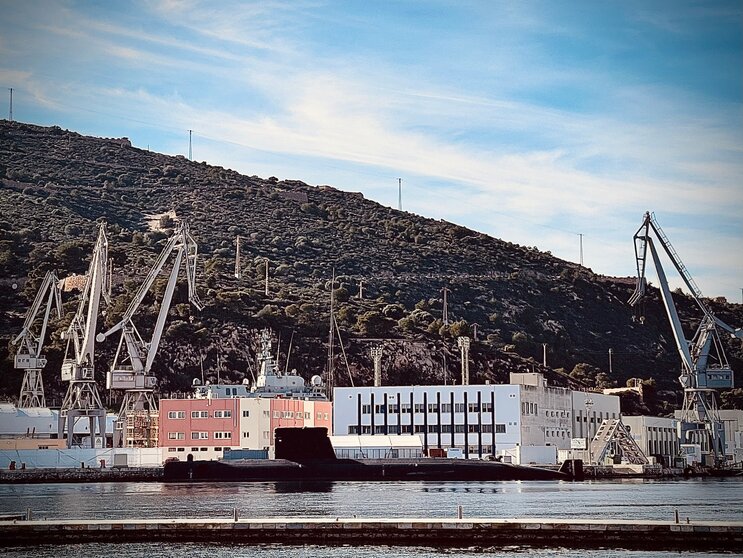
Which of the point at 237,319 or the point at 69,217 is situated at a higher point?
the point at 69,217

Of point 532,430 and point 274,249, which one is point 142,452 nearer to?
point 532,430

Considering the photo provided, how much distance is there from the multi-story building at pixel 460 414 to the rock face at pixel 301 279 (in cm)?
Result: 1994

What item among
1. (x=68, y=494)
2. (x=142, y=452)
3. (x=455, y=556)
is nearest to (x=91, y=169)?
(x=142, y=452)

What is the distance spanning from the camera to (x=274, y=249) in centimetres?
16400

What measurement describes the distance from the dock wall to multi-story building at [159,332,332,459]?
46274 millimetres

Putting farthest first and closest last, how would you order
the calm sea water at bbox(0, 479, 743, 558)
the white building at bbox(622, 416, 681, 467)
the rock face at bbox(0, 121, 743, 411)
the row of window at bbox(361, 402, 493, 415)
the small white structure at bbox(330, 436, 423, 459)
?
the rock face at bbox(0, 121, 743, 411) → the white building at bbox(622, 416, 681, 467) → the row of window at bbox(361, 402, 493, 415) → the small white structure at bbox(330, 436, 423, 459) → the calm sea water at bbox(0, 479, 743, 558)

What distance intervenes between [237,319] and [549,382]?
106ft

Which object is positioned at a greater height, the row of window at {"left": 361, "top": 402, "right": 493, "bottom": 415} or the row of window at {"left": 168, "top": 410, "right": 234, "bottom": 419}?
the row of window at {"left": 361, "top": 402, "right": 493, "bottom": 415}

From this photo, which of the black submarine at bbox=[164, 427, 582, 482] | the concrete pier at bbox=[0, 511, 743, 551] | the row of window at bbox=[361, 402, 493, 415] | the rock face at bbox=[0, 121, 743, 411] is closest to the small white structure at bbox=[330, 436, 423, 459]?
the black submarine at bbox=[164, 427, 582, 482]

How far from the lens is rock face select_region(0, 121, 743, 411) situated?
391 ft

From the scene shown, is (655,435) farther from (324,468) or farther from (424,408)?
(324,468)

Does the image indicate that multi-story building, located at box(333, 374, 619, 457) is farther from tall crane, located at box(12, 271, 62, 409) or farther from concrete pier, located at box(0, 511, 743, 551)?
concrete pier, located at box(0, 511, 743, 551)

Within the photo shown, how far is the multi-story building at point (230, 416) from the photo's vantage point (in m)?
85.9

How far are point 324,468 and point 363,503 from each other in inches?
822
